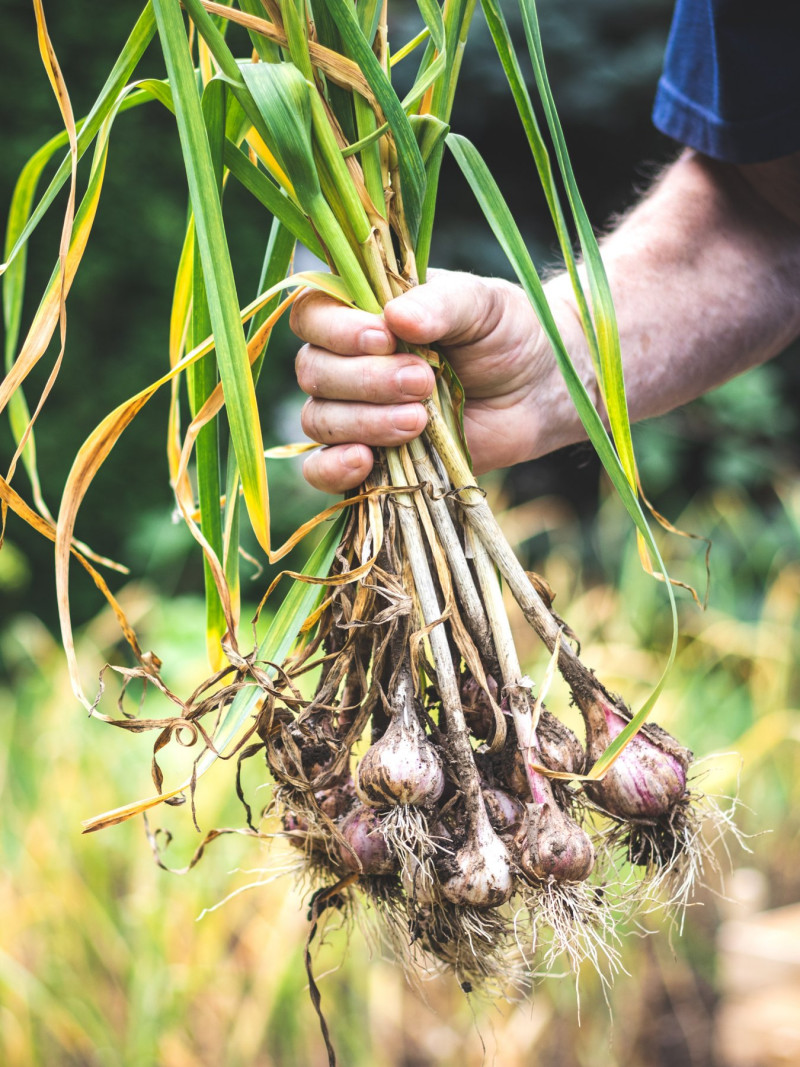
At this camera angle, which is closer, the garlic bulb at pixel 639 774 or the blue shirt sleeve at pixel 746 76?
the garlic bulb at pixel 639 774

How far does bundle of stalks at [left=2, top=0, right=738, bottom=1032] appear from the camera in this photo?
2.00 feet

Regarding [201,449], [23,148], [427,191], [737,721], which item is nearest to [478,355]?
[427,191]

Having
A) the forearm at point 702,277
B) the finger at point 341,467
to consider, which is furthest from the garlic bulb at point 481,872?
the forearm at point 702,277

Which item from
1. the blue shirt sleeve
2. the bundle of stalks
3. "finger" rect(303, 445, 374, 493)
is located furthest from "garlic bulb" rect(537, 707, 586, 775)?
the blue shirt sleeve

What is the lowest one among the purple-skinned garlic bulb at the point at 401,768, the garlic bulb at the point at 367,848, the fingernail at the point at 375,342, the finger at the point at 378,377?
the garlic bulb at the point at 367,848

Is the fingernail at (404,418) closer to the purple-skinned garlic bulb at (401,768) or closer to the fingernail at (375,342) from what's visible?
the fingernail at (375,342)

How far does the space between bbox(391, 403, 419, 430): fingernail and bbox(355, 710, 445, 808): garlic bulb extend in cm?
22

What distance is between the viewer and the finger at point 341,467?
70 cm

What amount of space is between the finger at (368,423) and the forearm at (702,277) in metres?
0.40

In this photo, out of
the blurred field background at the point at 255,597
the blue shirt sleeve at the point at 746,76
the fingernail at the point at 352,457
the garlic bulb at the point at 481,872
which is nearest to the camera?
the garlic bulb at the point at 481,872

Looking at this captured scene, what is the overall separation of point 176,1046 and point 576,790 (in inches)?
37.7

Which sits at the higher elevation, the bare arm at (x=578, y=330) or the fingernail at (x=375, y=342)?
→ the fingernail at (x=375, y=342)

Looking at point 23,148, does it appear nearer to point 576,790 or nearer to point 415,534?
point 415,534

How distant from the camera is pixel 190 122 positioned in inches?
22.9
